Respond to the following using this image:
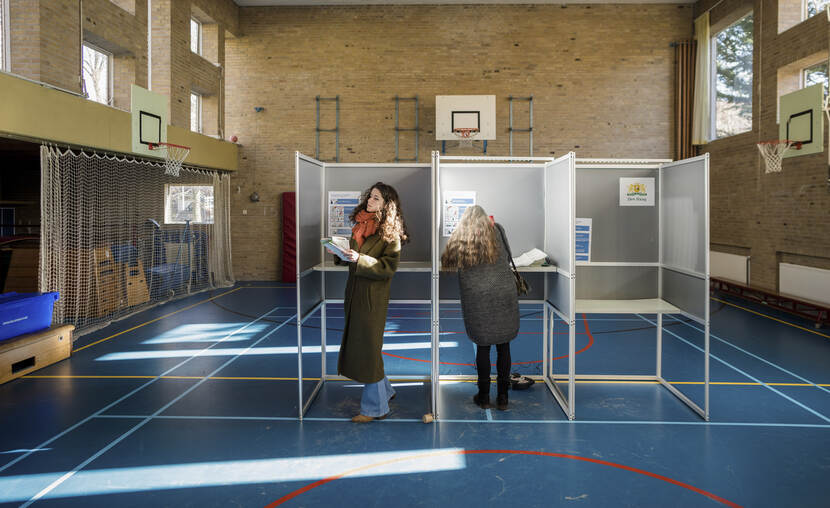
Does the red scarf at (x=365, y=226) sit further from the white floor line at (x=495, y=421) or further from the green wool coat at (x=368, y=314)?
the white floor line at (x=495, y=421)

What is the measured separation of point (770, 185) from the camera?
9570mm

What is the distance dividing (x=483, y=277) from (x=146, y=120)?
7.03 meters

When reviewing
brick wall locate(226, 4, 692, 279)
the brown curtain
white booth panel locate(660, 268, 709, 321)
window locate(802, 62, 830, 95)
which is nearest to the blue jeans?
white booth panel locate(660, 268, 709, 321)

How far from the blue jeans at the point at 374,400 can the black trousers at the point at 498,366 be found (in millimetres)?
825

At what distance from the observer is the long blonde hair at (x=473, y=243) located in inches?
159

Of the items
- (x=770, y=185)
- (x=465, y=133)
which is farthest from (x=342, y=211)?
(x=770, y=185)

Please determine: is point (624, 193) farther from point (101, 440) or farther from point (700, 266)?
point (101, 440)

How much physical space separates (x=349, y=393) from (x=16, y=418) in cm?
267

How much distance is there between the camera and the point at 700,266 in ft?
14.2

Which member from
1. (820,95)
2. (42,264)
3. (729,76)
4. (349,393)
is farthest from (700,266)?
(729,76)

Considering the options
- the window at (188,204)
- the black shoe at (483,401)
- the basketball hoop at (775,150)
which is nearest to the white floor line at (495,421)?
the black shoe at (483,401)

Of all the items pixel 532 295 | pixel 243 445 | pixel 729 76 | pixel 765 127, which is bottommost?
pixel 243 445

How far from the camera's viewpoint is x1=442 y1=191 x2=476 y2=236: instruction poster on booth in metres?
5.00

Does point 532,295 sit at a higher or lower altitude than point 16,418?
higher
